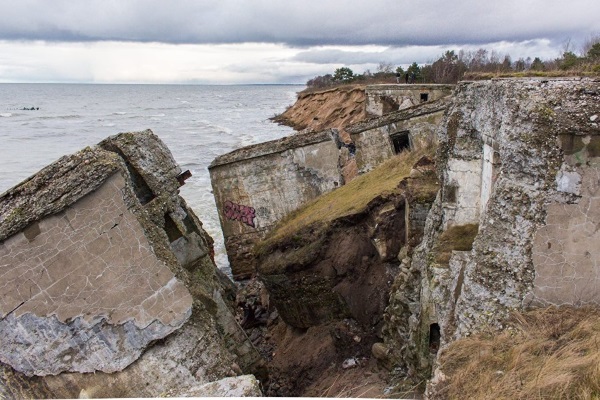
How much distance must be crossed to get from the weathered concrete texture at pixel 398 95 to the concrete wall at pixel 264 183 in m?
10.8

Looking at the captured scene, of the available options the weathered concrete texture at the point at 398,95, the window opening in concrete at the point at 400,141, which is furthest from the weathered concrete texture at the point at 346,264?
the weathered concrete texture at the point at 398,95

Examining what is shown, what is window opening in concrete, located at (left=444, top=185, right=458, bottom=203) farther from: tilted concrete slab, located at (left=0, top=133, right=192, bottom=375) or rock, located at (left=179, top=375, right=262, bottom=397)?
tilted concrete slab, located at (left=0, top=133, right=192, bottom=375)

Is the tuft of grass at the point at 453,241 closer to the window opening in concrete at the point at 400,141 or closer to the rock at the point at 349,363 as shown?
the rock at the point at 349,363

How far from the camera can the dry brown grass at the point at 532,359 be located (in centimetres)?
346

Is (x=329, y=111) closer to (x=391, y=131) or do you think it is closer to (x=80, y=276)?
(x=391, y=131)

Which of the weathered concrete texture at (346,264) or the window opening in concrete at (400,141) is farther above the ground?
the window opening in concrete at (400,141)

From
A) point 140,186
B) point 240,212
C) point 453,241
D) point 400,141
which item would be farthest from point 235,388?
point 400,141

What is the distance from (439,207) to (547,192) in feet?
8.02

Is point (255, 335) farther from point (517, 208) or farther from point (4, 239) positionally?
point (517, 208)

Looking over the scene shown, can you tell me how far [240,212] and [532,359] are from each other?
10508 millimetres

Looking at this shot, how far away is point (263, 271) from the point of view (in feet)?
31.6

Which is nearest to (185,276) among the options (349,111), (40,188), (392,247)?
(40,188)

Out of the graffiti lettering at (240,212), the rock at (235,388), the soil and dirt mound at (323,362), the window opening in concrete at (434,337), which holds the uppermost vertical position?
the rock at (235,388)

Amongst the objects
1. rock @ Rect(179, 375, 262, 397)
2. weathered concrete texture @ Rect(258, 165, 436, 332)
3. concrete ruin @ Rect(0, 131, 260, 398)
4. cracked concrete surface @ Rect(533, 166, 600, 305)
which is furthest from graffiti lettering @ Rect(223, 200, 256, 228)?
cracked concrete surface @ Rect(533, 166, 600, 305)
